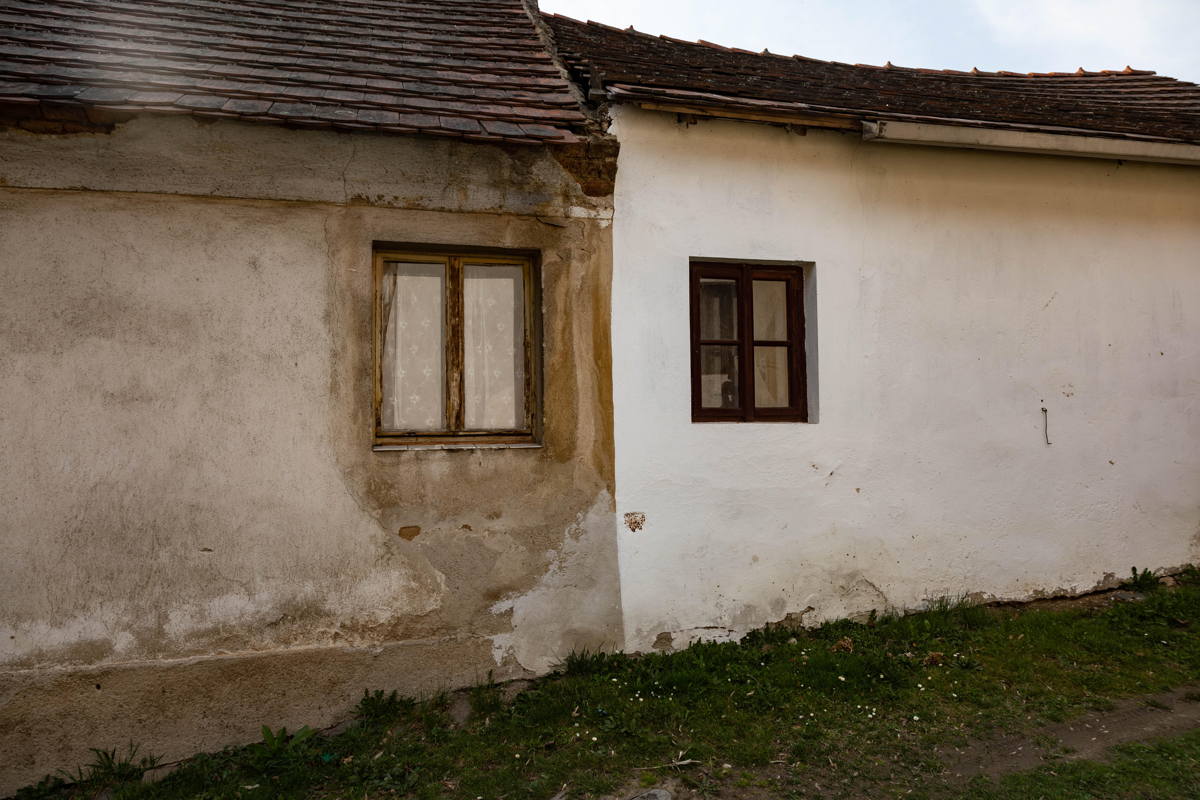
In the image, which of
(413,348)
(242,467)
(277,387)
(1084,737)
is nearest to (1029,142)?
(1084,737)

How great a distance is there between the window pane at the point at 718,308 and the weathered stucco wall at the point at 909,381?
0.85 feet

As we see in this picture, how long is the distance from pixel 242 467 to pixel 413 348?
1.21 m

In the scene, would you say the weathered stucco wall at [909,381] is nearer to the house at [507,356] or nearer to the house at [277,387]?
the house at [507,356]

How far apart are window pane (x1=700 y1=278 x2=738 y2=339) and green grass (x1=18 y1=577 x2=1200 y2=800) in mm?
2092

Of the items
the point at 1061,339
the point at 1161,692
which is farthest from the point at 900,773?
the point at 1061,339

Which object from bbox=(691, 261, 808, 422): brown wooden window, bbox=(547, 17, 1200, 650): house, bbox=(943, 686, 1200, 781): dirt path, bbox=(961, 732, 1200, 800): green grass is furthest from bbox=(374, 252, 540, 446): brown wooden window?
bbox=(961, 732, 1200, 800): green grass

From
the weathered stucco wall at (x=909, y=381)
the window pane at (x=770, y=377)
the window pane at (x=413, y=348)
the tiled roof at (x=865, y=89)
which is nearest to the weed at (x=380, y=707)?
the weathered stucco wall at (x=909, y=381)

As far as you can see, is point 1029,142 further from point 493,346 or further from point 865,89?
point 493,346

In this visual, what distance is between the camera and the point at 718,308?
576 centimetres

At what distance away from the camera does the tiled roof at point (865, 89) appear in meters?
5.56

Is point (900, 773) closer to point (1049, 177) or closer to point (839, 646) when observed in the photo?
point (839, 646)

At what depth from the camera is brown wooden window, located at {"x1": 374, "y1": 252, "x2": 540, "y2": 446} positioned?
5090mm

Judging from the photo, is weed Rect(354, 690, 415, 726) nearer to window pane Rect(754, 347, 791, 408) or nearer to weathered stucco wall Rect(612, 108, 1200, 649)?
weathered stucco wall Rect(612, 108, 1200, 649)

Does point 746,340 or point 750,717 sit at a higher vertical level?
point 746,340
